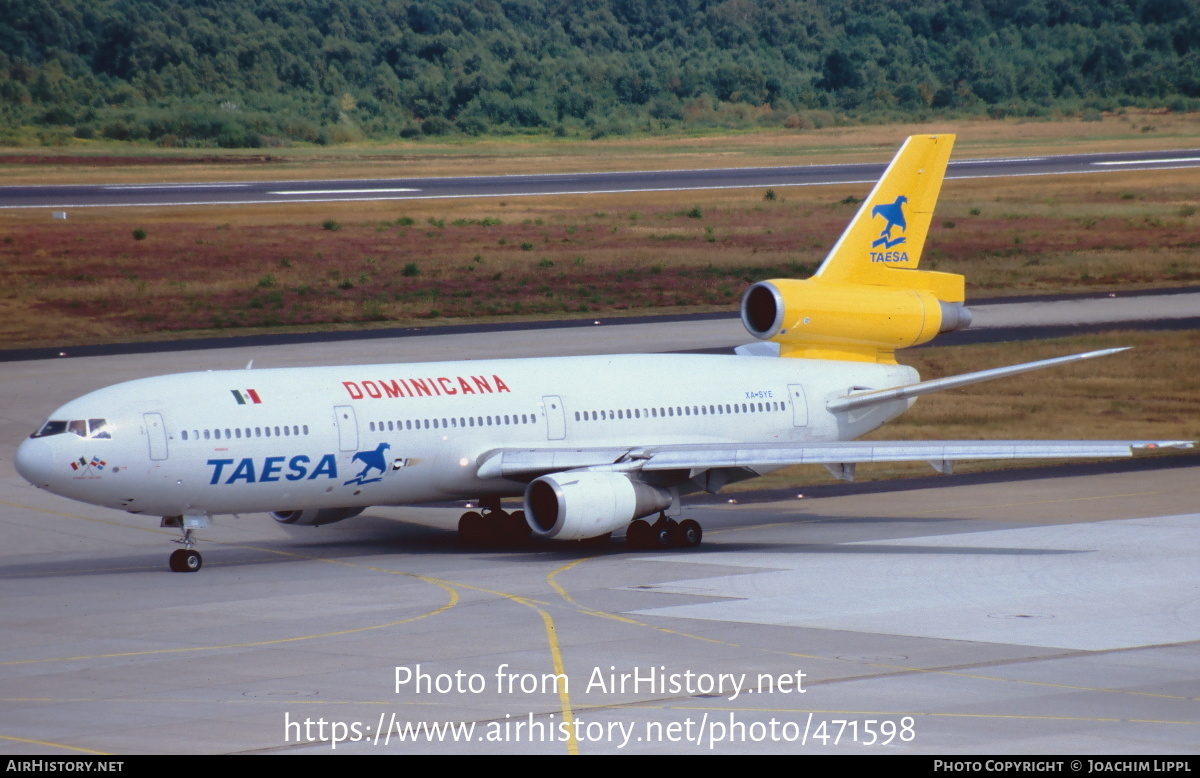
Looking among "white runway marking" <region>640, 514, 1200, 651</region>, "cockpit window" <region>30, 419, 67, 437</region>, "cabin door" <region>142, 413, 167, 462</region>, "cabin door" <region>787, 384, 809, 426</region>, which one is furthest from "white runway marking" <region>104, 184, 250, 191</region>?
"white runway marking" <region>640, 514, 1200, 651</region>

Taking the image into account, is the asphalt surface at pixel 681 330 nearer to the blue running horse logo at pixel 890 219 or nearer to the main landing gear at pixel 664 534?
the blue running horse logo at pixel 890 219

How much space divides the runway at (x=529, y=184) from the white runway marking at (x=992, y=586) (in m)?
82.0

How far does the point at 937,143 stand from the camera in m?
43.8

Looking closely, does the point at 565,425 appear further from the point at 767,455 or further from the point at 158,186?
the point at 158,186

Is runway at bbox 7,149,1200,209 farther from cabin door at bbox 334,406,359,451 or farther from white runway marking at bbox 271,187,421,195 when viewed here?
cabin door at bbox 334,406,359,451

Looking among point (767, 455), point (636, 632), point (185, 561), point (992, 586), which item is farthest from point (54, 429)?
point (992, 586)

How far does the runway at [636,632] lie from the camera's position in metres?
21.2

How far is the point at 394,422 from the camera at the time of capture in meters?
36.5

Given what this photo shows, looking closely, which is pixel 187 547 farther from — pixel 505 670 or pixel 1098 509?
pixel 1098 509

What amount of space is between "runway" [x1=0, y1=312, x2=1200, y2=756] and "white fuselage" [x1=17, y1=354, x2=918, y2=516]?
1965mm

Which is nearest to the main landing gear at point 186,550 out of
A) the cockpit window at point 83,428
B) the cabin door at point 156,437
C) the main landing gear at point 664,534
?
the cabin door at point 156,437

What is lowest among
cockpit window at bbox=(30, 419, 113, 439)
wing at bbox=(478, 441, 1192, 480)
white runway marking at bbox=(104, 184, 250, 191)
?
wing at bbox=(478, 441, 1192, 480)

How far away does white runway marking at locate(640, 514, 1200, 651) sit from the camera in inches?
1109

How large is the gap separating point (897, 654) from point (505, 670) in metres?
6.30
